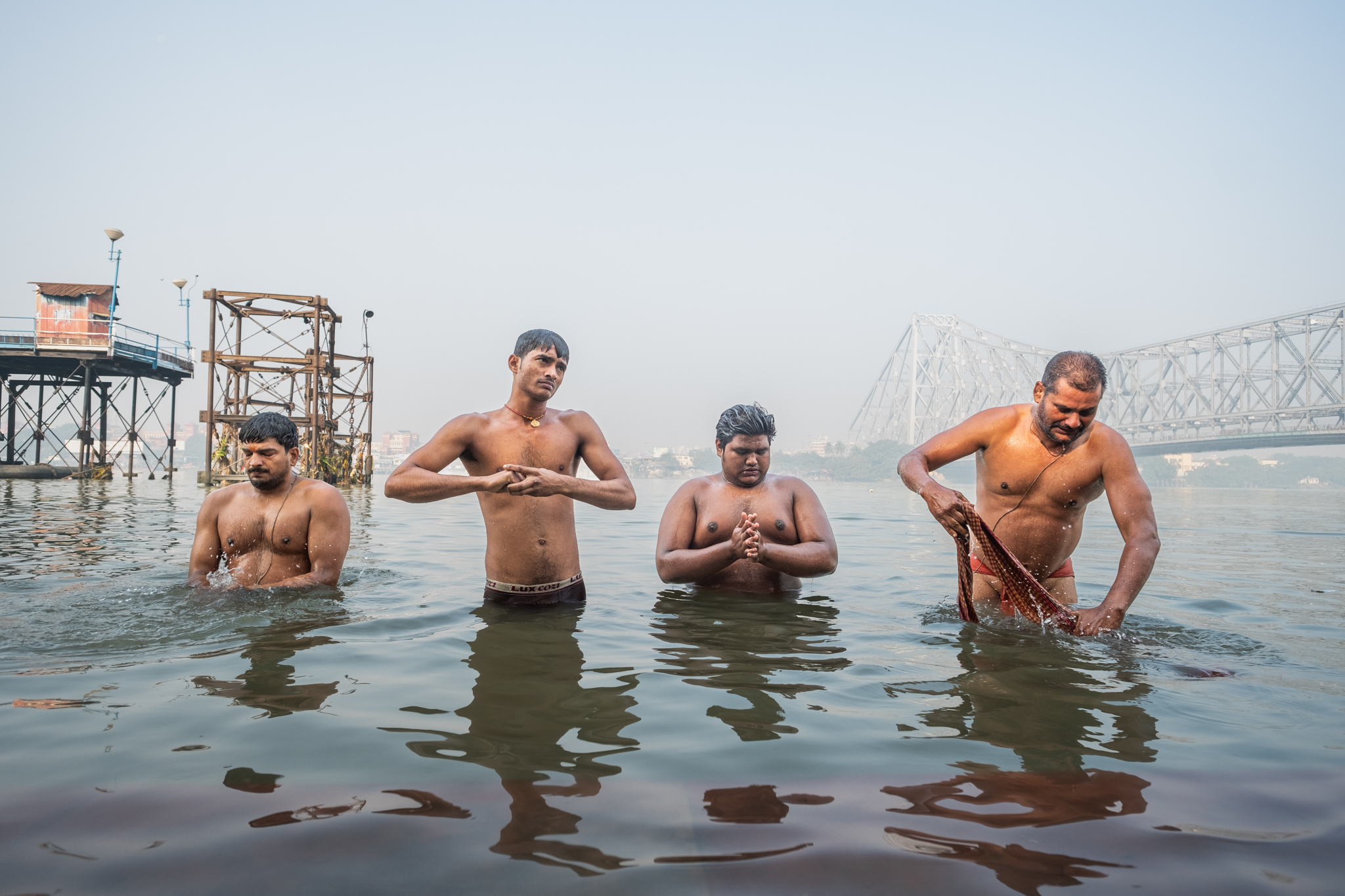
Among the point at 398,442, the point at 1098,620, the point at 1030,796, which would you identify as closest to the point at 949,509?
the point at 1098,620

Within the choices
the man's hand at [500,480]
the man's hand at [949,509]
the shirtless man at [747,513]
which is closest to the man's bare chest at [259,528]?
the man's hand at [500,480]

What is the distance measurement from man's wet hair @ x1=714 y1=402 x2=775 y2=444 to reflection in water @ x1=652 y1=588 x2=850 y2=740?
3.48 ft

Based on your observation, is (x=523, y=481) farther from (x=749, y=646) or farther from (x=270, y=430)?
(x=270, y=430)

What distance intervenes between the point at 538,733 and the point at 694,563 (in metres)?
2.28

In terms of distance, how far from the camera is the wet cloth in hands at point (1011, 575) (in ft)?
12.9

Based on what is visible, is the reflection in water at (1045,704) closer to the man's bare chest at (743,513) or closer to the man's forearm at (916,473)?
the man's forearm at (916,473)

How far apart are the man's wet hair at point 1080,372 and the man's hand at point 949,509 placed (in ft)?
2.40

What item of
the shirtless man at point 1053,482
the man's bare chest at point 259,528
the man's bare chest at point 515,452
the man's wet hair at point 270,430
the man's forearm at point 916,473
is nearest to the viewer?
the shirtless man at point 1053,482

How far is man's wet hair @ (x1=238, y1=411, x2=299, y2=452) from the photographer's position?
4.69 metres

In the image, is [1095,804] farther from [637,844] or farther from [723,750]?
[637,844]

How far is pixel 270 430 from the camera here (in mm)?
4738

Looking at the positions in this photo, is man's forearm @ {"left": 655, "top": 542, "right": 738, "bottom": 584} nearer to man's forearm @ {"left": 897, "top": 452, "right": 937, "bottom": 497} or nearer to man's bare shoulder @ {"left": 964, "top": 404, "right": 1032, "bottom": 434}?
man's forearm @ {"left": 897, "top": 452, "right": 937, "bottom": 497}

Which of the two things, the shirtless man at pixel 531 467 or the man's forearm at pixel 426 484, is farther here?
the shirtless man at pixel 531 467

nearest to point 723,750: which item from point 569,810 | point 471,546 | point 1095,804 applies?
point 569,810
